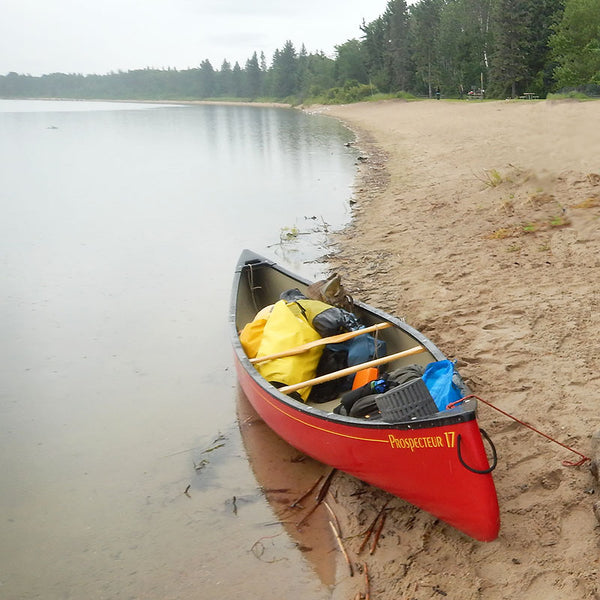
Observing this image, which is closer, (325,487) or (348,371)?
(325,487)

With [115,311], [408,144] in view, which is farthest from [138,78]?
[115,311]

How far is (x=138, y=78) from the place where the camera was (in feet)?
529

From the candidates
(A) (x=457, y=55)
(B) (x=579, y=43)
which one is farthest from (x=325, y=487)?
(A) (x=457, y=55)

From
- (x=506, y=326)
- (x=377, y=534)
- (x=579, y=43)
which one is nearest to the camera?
(x=377, y=534)

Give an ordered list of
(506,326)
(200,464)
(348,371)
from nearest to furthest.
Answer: (348,371) → (200,464) → (506,326)

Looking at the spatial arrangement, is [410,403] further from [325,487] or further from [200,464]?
[200,464]

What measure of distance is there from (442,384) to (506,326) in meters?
2.09

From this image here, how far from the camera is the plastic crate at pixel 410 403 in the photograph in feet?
11.7

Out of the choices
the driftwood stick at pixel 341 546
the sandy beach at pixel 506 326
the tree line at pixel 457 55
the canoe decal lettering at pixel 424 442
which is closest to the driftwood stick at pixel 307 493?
the sandy beach at pixel 506 326

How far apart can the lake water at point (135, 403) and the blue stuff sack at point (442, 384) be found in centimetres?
139

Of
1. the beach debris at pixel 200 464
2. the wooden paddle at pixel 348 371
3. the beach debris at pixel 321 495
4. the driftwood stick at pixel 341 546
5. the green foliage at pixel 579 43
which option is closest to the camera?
the driftwood stick at pixel 341 546

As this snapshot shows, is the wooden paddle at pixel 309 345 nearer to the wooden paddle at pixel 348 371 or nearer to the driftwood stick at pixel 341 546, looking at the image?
the wooden paddle at pixel 348 371

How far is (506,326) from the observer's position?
586 centimetres

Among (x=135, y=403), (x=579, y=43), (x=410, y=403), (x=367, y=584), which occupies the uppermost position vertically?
(x=579, y=43)
